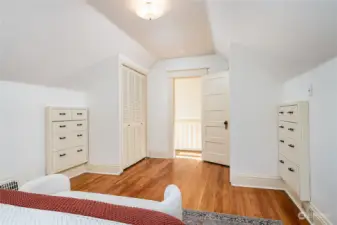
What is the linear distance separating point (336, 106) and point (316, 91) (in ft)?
1.15

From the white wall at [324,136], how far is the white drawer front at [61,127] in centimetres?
314

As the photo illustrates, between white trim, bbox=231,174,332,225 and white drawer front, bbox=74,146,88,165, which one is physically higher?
white drawer front, bbox=74,146,88,165

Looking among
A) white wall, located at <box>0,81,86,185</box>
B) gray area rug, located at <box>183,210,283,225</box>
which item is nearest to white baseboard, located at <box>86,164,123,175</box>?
white wall, located at <box>0,81,86,185</box>

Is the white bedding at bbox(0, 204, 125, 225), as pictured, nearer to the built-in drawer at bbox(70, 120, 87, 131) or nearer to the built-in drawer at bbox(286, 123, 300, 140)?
the built-in drawer at bbox(286, 123, 300, 140)

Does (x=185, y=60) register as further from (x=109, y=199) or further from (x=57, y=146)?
(x=109, y=199)

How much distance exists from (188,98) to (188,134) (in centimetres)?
105

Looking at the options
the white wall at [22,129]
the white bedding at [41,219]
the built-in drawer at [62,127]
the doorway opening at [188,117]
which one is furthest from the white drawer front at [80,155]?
the white bedding at [41,219]

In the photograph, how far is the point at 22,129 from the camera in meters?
2.60

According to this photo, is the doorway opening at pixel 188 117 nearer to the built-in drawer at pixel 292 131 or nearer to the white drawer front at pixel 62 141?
the white drawer front at pixel 62 141

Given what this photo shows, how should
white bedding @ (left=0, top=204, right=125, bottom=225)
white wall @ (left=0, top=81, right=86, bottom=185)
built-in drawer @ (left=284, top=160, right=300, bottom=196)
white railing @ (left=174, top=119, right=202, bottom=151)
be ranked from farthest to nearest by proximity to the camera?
white railing @ (left=174, top=119, right=202, bottom=151)
white wall @ (left=0, top=81, right=86, bottom=185)
built-in drawer @ (left=284, top=160, right=300, bottom=196)
white bedding @ (left=0, top=204, right=125, bottom=225)

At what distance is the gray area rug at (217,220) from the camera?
1822 mm

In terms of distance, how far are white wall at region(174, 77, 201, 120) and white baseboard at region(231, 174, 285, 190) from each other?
2.98m

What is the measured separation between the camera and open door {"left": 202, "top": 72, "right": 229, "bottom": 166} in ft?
12.7

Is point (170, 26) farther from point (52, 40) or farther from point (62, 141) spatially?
point (62, 141)
